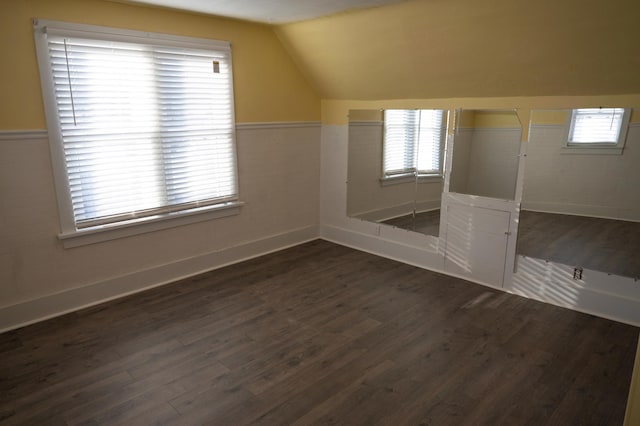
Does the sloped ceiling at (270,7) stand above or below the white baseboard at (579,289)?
above

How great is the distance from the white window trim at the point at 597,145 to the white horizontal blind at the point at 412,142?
1.07 metres

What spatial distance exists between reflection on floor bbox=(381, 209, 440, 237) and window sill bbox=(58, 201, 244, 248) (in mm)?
1672

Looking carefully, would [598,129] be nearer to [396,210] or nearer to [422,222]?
[422,222]

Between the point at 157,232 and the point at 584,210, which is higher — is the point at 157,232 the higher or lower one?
the lower one

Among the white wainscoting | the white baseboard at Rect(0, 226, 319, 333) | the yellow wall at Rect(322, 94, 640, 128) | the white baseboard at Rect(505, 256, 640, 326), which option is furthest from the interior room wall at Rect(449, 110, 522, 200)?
the white baseboard at Rect(0, 226, 319, 333)

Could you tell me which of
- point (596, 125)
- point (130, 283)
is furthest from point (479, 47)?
point (130, 283)

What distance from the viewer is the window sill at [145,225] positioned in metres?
3.21

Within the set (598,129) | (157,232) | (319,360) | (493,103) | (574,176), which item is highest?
(493,103)

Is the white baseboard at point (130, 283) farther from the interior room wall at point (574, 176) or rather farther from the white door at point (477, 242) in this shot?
the interior room wall at point (574, 176)

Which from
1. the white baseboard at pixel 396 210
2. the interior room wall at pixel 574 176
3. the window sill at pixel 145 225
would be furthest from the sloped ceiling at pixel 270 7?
the white baseboard at pixel 396 210

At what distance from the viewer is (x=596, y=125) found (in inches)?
122

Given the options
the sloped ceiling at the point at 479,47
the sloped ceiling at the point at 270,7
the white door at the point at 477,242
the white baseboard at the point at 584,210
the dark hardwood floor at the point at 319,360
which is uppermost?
the sloped ceiling at the point at 270,7

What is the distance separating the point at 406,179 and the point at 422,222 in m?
0.47

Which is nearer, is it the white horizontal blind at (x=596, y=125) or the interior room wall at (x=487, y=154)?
the white horizontal blind at (x=596, y=125)
